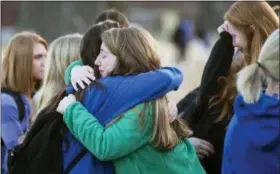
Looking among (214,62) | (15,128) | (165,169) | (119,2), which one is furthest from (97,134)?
(119,2)

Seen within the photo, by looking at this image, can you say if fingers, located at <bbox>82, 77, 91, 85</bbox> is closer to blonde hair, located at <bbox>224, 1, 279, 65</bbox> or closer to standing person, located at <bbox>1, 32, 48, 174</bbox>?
blonde hair, located at <bbox>224, 1, 279, 65</bbox>

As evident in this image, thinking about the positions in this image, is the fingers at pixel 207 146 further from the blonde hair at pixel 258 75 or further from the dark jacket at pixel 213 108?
the blonde hair at pixel 258 75

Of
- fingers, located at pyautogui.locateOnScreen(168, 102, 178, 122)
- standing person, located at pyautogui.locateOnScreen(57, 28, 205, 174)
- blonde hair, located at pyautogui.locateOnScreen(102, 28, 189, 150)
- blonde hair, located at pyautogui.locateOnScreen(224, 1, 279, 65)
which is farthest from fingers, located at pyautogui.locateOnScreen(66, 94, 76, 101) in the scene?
blonde hair, located at pyautogui.locateOnScreen(224, 1, 279, 65)

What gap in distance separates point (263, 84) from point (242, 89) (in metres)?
0.10

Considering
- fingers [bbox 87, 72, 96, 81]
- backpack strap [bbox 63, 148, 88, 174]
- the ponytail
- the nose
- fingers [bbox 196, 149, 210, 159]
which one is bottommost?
fingers [bbox 196, 149, 210, 159]

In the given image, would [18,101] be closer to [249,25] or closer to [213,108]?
[213,108]

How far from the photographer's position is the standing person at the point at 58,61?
5.28m

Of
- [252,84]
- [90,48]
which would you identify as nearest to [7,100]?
[90,48]

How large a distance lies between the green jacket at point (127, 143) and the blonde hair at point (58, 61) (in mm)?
1081

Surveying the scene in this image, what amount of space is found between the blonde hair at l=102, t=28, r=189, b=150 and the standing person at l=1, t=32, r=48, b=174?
146cm

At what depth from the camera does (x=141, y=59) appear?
14.0ft

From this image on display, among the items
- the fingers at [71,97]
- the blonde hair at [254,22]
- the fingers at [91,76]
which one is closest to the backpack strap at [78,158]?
the fingers at [71,97]

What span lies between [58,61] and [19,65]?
0.60 metres

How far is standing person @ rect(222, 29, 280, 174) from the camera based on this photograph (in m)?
3.74
